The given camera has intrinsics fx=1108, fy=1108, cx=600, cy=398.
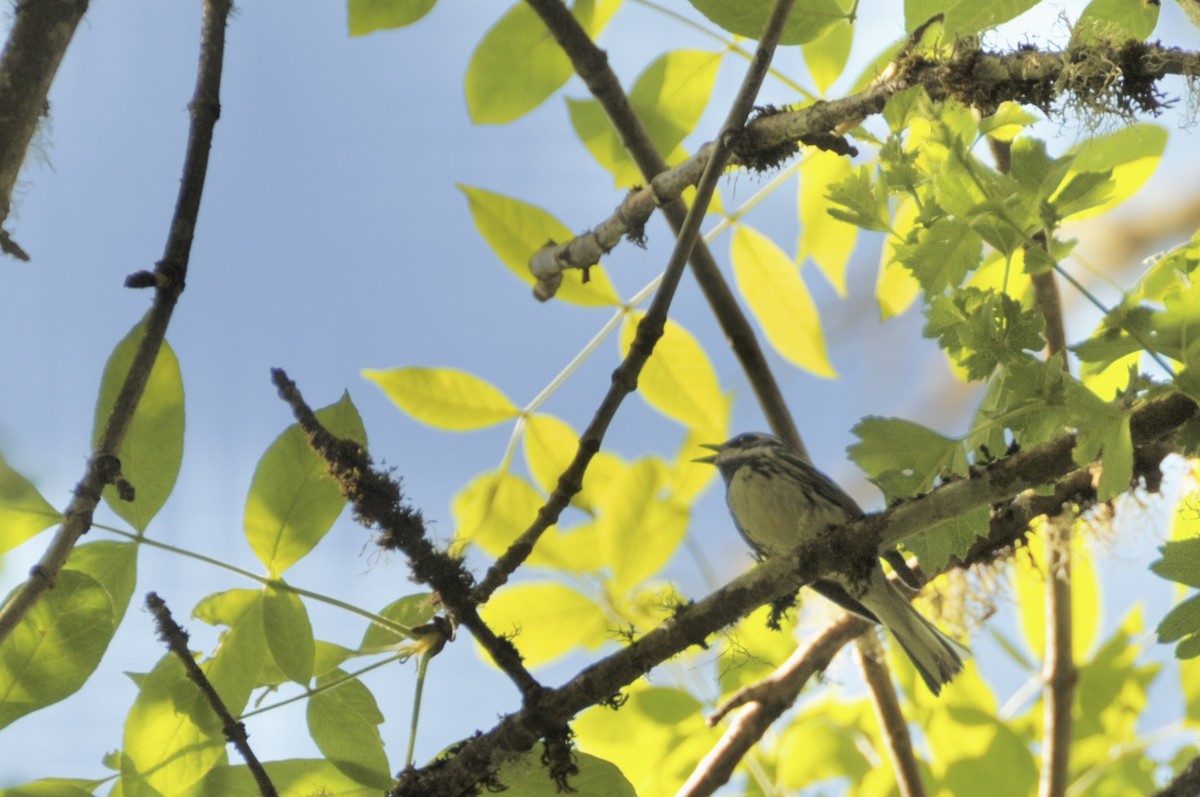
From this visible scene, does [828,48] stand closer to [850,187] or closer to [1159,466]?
[850,187]

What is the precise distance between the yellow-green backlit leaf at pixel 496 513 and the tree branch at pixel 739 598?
2.33ft

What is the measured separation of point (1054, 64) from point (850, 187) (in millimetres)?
325

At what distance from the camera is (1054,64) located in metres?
1.58

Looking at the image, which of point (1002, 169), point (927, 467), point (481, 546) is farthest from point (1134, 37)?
point (481, 546)

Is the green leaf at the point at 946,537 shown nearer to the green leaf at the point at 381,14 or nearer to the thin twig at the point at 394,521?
the thin twig at the point at 394,521

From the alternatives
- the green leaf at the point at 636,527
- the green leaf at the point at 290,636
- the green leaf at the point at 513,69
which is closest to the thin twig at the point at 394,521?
the green leaf at the point at 290,636

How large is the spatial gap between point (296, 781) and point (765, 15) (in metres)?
1.48

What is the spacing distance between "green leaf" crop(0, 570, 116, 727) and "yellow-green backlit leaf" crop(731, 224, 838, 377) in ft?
5.03

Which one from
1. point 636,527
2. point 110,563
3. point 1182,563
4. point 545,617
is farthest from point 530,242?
point 1182,563

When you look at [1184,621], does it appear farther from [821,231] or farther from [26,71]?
[26,71]

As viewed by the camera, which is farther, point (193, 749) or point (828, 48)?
point (828, 48)

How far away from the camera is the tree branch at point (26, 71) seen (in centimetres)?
173

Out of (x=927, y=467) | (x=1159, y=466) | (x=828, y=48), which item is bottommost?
(x=1159, y=466)

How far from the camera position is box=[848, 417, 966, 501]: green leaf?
1.64 metres
